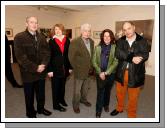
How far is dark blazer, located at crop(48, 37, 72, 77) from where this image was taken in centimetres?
294

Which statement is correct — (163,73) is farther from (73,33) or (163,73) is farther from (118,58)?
(73,33)

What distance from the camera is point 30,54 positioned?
267cm

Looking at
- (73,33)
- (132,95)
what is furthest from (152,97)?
(73,33)

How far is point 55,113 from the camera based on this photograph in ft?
10.4

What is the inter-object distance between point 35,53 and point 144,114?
6.20 ft

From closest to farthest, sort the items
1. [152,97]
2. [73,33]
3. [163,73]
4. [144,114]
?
[163,73]
[144,114]
[152,97]
[73,33]

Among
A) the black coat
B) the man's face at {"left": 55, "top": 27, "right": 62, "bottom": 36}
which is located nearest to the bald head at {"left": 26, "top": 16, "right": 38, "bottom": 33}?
the man's face at {"left": 55, "top": 27, "right": 62, "bottom": 36}

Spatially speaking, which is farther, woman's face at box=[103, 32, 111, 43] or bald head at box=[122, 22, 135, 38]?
woman's face at box=[103, 32, 111, 43]

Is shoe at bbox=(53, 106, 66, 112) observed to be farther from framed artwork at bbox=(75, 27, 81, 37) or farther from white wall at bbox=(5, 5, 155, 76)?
framed artwork at bbox=(75, 27, 81, 37)

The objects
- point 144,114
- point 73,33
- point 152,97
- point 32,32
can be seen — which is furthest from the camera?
point 73,33

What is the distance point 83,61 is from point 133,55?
0.71 metres

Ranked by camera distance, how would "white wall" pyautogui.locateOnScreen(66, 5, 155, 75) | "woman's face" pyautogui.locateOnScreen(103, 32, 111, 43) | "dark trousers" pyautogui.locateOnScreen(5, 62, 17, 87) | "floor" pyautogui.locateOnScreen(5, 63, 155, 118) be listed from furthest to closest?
"white wall" pyautogui.locateOnScreen(66, 5, 155, 75) → "dark trousers" pyautogui.locateOnScreen(5, 62, 17, 87) → "floor" pyautogui.locateOnScreen(5, 63, 155, 118) → "woman's face" pyautogui.locateOnScreen(103, 32, 111, 43)

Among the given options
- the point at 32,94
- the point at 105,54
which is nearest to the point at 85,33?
the point at 105,54

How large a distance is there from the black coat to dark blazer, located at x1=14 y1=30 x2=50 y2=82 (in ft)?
3.27
